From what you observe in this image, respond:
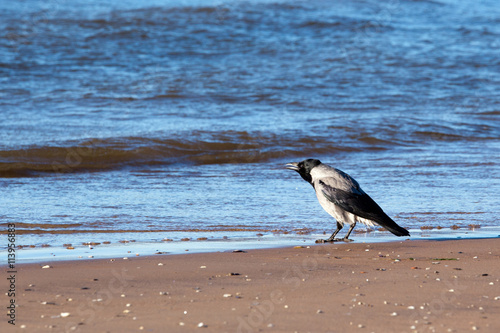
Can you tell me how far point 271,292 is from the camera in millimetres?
4074

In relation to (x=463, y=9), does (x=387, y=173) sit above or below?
below

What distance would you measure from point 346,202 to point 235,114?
790 cm

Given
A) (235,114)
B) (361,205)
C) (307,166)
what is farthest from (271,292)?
(235,114)

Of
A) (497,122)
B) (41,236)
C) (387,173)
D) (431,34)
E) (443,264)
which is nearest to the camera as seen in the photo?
(443,264)

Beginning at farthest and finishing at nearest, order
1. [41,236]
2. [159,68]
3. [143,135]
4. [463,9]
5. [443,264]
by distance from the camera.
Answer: [463,9] → [159,68] → [143,135] → [41,236] → [443,264]

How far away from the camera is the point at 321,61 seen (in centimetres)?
1850

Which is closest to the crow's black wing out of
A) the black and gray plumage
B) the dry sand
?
the black and gray plumage

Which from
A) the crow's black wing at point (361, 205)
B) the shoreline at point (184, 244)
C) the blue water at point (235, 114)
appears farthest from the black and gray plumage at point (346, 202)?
the blue water at point (235, 114)

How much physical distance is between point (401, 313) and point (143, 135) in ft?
26.4

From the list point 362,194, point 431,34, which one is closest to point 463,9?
point 431,34

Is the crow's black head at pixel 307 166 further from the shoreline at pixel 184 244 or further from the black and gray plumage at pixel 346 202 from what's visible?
the shoreline at pixel 184 244

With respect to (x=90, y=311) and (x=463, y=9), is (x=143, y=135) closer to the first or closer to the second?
(x=90, y=311)

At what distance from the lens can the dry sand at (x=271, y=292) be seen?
3471 millimetres

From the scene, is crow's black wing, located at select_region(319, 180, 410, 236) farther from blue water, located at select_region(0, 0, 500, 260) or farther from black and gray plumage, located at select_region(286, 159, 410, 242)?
blue water, located at select_region(0, 0, 500, 260)
